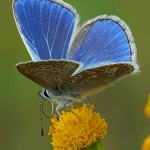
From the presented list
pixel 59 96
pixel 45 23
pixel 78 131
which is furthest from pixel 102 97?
pixel 78 131

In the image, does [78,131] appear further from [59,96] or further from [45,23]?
[45,23]

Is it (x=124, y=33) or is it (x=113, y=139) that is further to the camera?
(x=113, y=139)

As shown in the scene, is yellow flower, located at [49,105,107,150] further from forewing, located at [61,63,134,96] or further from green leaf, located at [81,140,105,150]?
forewing, located at [61,63,134,96]

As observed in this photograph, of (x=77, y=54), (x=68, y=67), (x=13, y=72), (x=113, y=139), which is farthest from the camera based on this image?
(x=13, y=72)

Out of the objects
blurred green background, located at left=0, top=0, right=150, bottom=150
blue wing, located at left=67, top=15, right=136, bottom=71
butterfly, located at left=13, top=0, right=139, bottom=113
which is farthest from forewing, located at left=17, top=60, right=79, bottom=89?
blurred green background, located at left=0, top=0, right=150, bottom=150

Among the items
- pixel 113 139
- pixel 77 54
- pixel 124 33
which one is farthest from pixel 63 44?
pixel 113 139

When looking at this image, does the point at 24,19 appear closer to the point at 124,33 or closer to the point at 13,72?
the point at 124,33

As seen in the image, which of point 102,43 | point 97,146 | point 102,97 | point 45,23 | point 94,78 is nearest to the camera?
point 97,146
